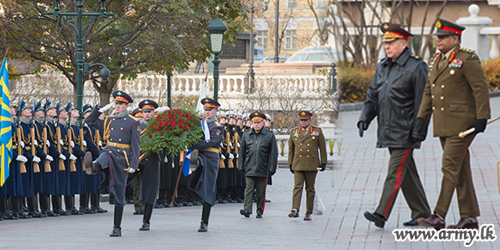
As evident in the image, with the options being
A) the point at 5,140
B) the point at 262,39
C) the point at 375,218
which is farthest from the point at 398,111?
the point at 262,39

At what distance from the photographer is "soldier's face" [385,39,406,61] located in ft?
25.2

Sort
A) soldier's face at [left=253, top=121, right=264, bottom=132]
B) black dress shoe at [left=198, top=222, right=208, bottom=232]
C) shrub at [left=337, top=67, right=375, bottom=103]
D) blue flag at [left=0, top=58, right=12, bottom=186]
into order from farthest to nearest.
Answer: shrub at [left=337, top=67, right=375, bottom=103]
soldier's face at [left=253, top=121, right=264, bottom=132]
blue flag at [left=0, top=58, right=12, bottom=186]
black dress shoe at [left=198, top=222, right=208, bottom=232]

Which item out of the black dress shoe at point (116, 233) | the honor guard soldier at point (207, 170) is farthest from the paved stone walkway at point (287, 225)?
the honor guard soldier at point (207, 170)

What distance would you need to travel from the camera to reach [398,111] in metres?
7.70

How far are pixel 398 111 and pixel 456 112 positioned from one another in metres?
0.59

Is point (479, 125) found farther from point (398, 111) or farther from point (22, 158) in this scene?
point (22, 158)

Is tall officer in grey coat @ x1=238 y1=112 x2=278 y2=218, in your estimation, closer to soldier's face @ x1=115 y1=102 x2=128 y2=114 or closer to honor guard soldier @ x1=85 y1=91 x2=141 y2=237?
honor guard soldier @ x1=85 y1=91 x2=141 y2=237

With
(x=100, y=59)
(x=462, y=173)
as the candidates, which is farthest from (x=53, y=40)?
(x=462, y=173)

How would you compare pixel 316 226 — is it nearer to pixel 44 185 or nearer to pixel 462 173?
pixel 462 173

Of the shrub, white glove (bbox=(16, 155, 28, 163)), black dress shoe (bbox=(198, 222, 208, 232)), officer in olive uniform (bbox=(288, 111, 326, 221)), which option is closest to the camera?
black dress shoe (bbox=(198, 222, 208, 232))

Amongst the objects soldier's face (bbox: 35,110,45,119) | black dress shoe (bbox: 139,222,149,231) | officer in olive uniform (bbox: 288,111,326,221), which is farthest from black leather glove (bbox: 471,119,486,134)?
soldier's face (bbox: 35,110,45,119)

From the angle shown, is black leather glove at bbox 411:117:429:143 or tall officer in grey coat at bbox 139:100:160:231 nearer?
black leather glove at bbox 411:117:429:143

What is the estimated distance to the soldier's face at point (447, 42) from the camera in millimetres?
7430

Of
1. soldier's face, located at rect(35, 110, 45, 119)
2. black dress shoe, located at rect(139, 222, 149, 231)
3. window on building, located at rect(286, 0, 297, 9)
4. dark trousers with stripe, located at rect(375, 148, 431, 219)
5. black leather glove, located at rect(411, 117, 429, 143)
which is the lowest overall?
black dress shoe, located at rect(139, 222, 149, 231)
